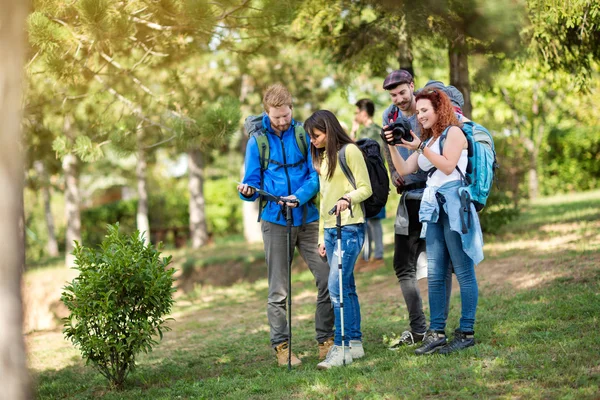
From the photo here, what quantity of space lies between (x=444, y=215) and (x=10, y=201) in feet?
9.70

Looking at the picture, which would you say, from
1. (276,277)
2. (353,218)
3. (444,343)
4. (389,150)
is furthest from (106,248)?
(444,343)

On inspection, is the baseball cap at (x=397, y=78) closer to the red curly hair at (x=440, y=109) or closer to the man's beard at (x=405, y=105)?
the man's beard at (x=405, y=105)

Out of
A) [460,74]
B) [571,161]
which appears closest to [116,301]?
[460,74]

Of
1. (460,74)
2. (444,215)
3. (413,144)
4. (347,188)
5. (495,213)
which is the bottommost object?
(495,213)

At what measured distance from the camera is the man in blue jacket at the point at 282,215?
17.6 feet

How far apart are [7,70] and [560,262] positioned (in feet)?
21.7

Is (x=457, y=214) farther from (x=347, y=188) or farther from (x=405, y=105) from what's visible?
(x=405, y=105)

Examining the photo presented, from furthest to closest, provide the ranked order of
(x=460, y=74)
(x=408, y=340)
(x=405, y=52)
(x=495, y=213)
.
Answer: (x=495, y=213), (x=460, y=74), (x=405, y=52), (x=408, y=340)

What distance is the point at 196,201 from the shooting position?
64.9 feet

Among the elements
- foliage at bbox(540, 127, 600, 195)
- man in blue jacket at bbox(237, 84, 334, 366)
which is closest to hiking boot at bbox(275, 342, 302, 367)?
man in blue jacket at bbox(237, 84, 334, 366)

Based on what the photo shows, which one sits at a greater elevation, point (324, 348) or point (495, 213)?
point (495, 213)

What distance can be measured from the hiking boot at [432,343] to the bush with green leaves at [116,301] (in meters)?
1.91

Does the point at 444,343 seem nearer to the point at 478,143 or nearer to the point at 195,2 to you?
the point at 478,143

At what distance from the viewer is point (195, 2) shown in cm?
683
